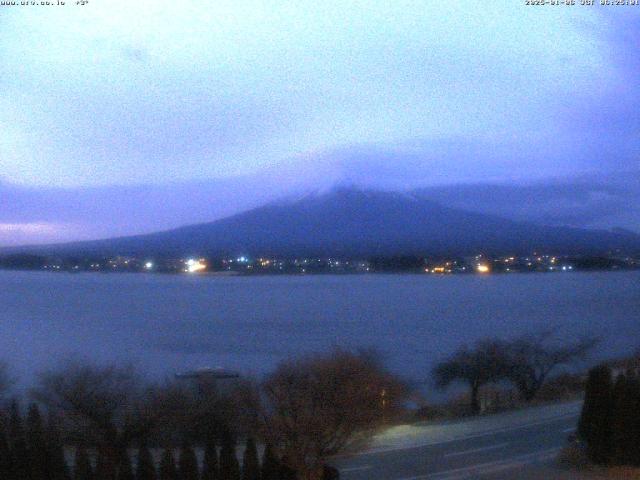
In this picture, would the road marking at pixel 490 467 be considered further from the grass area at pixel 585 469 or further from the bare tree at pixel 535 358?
the bare tree at pixel 535 358

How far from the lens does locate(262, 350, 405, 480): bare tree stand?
824 centimetres

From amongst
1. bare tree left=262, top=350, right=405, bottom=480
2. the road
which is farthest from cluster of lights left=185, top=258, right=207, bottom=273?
bare tree left=262, top=350, right=405, bottom=480

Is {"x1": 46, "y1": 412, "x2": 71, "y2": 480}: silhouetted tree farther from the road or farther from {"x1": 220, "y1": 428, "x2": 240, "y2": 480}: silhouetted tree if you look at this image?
the road

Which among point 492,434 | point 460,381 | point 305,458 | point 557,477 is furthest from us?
point 460,381

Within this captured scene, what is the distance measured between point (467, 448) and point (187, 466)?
4643 millimetres

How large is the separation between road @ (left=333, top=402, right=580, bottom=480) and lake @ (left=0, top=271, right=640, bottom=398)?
20.3 feet

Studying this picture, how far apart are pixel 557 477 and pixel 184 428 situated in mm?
4242

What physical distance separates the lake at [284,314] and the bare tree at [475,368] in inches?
70.7

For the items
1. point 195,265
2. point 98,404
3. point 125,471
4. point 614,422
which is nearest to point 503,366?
point 614,422

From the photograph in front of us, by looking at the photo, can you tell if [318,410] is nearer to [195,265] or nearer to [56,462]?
[56,462]

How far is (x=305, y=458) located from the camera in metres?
8.27

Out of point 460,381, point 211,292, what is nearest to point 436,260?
point 211,292

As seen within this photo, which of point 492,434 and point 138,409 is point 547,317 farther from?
point 138,409

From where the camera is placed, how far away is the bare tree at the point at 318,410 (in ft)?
27.0
